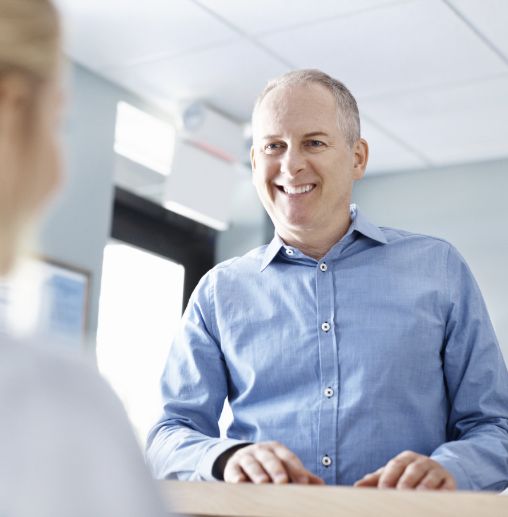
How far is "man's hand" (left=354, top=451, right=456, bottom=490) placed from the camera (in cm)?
118

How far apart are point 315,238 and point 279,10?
5.65 feet

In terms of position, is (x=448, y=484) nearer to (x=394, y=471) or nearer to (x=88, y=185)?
(x=394, y=471)

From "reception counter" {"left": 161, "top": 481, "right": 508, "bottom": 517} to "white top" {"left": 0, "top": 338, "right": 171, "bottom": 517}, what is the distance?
0.50 metres

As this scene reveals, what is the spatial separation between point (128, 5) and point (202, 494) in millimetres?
2496

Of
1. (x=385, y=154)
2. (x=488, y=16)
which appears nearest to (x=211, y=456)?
(x=488, y=16)

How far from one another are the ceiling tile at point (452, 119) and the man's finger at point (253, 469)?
2854 millimetres

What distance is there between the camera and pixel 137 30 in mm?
3443

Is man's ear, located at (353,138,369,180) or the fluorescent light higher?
the fluorescent light

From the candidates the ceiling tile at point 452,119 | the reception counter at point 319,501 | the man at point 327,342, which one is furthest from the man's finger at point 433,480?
the ceiling tile at point 452,119

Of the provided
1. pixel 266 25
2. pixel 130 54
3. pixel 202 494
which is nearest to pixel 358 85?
pixel 266 25

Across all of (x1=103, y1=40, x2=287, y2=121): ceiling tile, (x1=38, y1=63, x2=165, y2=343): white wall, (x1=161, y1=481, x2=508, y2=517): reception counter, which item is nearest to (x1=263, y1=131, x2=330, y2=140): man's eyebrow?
(x1=161, y1=481, x2=508, y2=517): reception counter

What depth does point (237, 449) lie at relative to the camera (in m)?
1.32

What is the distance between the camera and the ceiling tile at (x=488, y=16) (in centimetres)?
314

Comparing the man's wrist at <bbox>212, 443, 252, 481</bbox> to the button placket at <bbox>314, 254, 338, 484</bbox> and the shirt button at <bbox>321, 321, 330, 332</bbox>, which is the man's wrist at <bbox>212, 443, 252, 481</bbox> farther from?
the shirt button at <bbox>321, 321, 330, 332</bbox>
